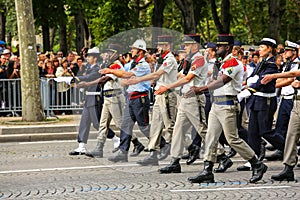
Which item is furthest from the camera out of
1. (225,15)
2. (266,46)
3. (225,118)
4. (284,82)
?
(225,15)

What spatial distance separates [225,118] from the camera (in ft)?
33.0

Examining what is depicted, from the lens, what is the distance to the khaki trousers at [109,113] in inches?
508

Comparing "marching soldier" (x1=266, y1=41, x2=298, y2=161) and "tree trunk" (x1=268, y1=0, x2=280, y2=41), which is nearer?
"marching soldier" (x1=266, y1=41, x2=298, y2=161)

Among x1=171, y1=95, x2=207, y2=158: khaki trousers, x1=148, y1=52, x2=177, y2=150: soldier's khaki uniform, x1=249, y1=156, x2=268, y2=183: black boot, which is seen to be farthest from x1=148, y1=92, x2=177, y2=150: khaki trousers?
x1=249, y1=156, x2=268, y2=183: black boot

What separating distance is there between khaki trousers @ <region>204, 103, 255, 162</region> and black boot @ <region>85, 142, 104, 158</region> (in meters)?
3.18

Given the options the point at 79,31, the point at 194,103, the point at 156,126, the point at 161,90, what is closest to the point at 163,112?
the point at 156,126

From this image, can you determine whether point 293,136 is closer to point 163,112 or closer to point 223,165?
point 223,165

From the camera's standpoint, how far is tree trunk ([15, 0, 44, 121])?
17.7 m

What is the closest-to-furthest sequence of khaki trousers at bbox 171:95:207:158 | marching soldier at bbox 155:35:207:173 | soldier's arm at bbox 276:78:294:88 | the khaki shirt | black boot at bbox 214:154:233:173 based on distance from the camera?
soldier's arm at bbox 276:78:294:88 < marching soldier at bbox 155:35:207:173 < khaki trousers at bbox 171:95:207:158 < black boot at bbox 214:154:233:173 < the khaki shirt

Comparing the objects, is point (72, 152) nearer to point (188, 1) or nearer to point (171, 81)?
point (171, 81)

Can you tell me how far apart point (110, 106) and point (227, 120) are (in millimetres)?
3332

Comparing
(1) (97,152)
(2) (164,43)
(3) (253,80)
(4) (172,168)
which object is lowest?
(1) (97,152)

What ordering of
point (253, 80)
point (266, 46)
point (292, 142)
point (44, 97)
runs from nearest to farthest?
point (292, 142) < point (266, 46) < point (253, 80) < point (44, 97)

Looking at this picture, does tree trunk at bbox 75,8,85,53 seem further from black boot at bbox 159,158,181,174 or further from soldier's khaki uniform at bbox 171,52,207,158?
black boot at bbox 159,158,181,174
